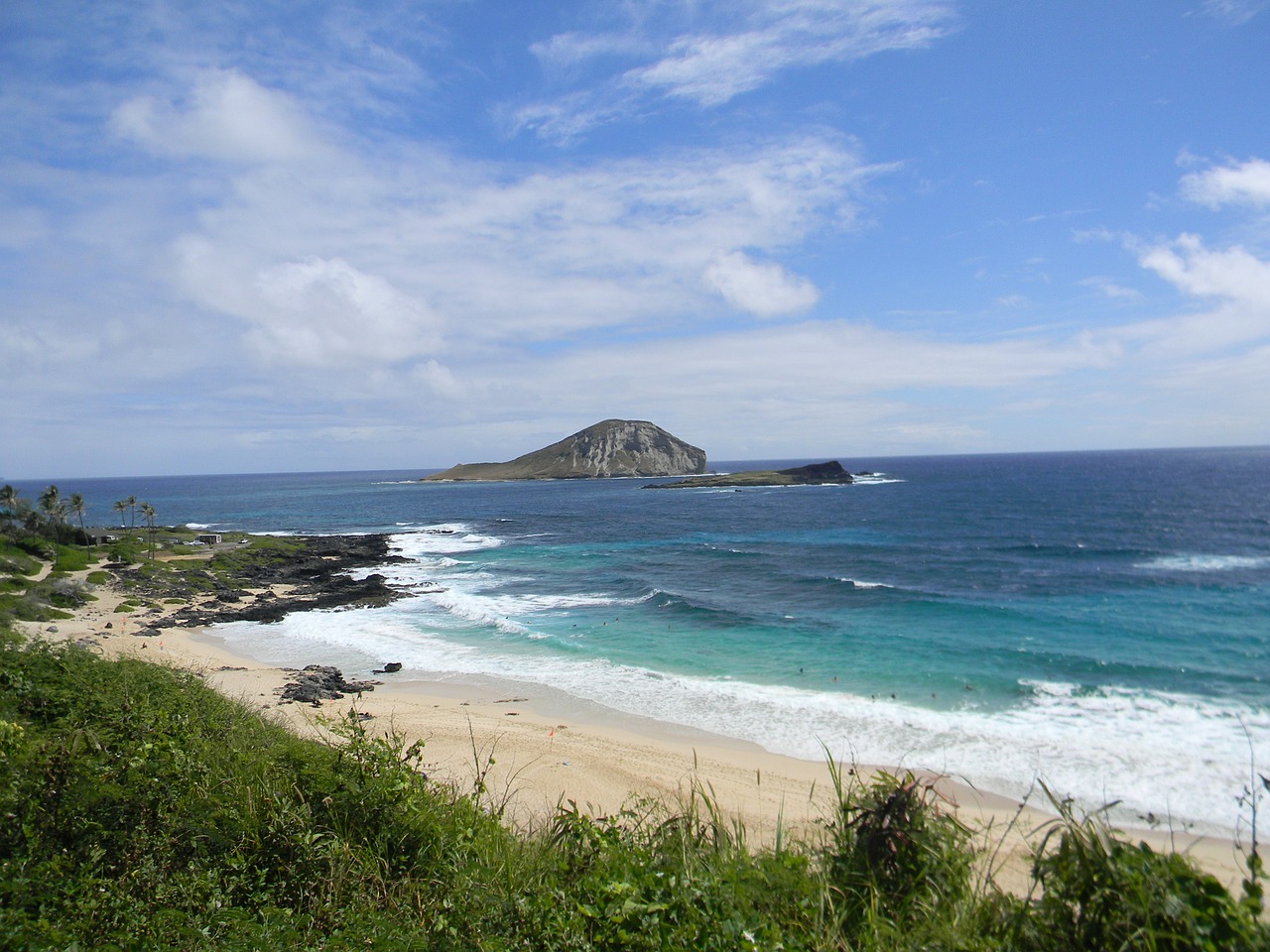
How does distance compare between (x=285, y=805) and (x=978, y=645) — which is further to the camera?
(x=978, y=645)

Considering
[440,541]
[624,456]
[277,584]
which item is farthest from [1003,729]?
[624,456]

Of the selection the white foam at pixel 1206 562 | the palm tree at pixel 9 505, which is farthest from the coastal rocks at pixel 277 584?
the white foam at pixel 1206 562

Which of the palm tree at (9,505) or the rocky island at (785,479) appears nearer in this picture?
the palm tree at (9,505)

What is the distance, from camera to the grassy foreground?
370cm

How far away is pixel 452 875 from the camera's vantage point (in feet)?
18.5

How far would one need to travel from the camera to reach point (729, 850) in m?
5.48

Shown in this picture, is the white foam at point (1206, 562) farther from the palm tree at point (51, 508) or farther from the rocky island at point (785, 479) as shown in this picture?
the rocky island at point (785, 479)

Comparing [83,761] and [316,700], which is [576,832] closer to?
[83,761]

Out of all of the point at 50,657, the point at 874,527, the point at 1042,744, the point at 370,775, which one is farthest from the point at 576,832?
the point at 874,527

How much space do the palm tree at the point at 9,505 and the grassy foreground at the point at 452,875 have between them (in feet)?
180

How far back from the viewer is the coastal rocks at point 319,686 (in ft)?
62.9

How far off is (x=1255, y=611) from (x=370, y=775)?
109ft

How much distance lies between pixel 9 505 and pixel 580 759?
5522 centimetres

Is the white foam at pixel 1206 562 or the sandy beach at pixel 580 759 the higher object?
the white foam at pixel 1206 562
